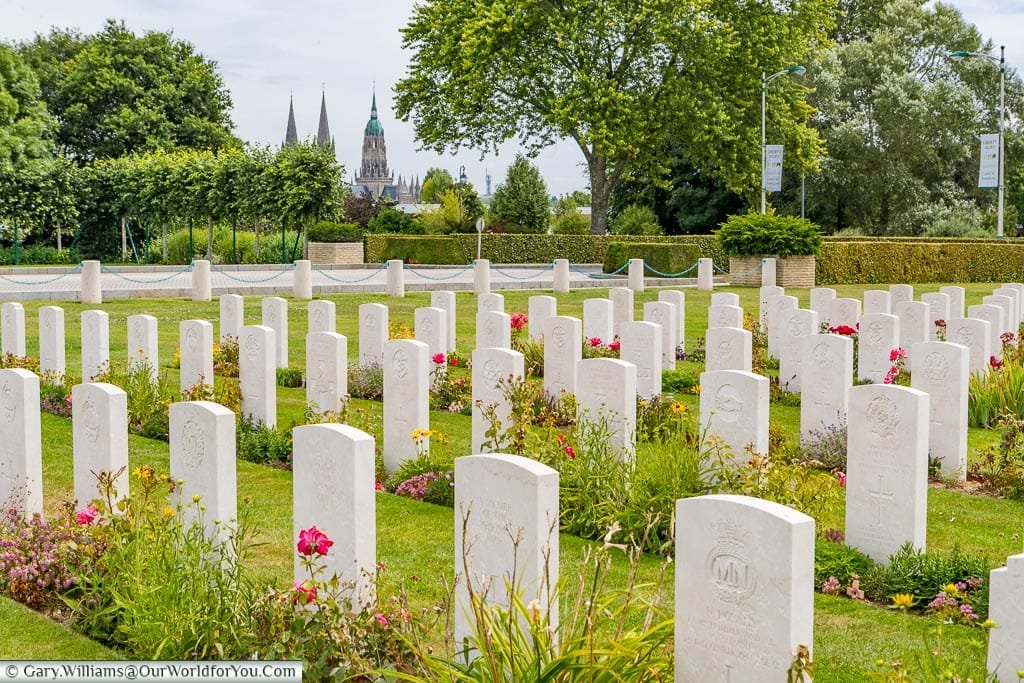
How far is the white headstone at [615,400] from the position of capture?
750 centimetres

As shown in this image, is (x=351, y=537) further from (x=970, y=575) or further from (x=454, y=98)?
(x=454, y=98)

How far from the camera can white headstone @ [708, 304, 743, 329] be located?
13016mm

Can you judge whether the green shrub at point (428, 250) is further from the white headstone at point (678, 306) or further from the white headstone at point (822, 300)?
the white headstone at point (822, 300)

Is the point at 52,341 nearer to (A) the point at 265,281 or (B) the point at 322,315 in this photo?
(B) the point at 322,315

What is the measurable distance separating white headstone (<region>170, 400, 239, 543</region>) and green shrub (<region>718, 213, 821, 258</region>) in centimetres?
2477

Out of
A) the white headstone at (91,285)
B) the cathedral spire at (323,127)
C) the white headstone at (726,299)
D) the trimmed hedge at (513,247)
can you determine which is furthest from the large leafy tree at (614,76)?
the cathedral spire at (323,127)

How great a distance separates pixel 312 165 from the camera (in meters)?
34.4

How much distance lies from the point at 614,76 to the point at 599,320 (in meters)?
A: 25.5

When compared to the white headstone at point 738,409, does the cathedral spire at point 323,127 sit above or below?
above

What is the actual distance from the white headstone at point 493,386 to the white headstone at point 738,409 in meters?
1.51

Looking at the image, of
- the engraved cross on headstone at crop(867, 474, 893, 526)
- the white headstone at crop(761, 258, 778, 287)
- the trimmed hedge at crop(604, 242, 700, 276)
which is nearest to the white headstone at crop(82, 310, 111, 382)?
the engraved cross on headstone at crop(867, 474, 893, 526)

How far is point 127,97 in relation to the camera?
49.0m

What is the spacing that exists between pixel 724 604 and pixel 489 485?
1.14 metres

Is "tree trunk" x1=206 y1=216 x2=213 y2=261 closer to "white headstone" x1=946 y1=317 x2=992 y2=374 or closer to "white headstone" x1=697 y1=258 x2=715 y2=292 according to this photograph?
"white headstone" x1=697 y1=258 x2=715 y2=292
